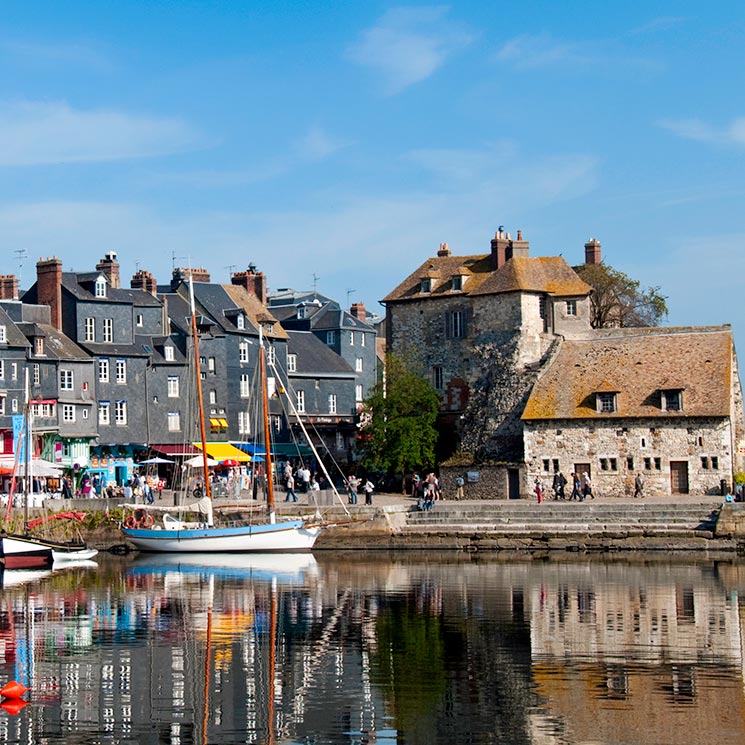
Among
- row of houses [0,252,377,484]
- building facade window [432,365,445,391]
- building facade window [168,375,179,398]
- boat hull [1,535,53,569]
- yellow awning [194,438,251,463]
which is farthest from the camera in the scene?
building facade window [168,375,179,398]

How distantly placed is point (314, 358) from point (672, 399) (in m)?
31.6

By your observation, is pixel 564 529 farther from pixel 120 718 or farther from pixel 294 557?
pixel 120 718

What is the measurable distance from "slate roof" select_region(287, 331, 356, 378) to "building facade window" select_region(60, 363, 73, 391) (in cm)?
1745

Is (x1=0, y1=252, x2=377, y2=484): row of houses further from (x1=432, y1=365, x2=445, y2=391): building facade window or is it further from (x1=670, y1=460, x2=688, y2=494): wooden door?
(x1=670, y1=460, x2=688, y2=494): wooden door

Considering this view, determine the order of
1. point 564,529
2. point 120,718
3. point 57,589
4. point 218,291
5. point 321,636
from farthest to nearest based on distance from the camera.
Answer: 1. point 218,291
2. point 564,529
3. point 57,589
4. point 321,636
5. point 120,718

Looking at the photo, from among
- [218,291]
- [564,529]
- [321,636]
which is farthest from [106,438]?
[321,636]

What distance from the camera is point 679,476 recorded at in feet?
199

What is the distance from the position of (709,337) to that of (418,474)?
14453 mm

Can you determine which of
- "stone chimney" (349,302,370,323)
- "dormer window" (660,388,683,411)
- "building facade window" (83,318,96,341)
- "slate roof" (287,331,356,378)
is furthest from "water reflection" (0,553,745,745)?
"stone chimney" (349,302,370,323)

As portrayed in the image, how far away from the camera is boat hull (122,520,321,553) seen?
2247 inches

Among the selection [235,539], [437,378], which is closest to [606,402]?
[437,378]

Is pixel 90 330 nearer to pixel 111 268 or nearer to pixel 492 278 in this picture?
pixel 111 268

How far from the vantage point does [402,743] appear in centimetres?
2325

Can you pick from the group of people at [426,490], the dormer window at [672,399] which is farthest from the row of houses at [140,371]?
the dormer window at [672,399]
